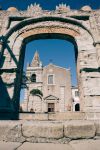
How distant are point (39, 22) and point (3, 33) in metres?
2.30

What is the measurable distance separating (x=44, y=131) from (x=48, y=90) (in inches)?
1028

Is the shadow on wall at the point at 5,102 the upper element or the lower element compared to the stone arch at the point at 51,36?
lower

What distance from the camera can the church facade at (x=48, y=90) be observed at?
89.1ft

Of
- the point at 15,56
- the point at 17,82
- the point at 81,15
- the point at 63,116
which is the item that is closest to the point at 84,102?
the point at 63,116

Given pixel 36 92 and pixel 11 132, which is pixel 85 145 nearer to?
pixel 11 132

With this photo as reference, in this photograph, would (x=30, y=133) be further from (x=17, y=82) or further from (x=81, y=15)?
(x=81, y=15)

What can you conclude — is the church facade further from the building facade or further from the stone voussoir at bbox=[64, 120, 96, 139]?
the stone voussoir at bbox=[64, 120, 96, 139]

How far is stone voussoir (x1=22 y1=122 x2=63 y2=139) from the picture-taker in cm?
265

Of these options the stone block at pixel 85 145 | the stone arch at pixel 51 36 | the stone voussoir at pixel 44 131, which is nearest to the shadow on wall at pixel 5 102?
the stone arch at pixel 51 36

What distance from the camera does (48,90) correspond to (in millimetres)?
28703

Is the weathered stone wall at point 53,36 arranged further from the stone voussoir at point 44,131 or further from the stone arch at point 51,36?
the stone voussoir at point 44,131

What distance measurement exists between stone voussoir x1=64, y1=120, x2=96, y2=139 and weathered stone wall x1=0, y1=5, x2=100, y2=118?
4398 mm

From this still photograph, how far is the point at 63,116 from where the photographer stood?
6980 mm

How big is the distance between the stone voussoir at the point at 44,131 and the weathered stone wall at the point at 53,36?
180 inches
